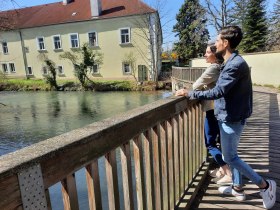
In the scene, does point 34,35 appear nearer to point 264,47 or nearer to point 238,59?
point 264,47

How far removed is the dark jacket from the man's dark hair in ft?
0.36

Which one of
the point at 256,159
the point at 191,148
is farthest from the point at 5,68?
the point at 191,148

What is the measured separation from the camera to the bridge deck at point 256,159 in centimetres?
265

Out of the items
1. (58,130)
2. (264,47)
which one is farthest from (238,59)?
(264,47)

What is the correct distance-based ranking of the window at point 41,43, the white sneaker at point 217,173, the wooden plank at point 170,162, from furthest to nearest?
1. the window at point 41,43
2. the white sneaker at point 217,173
3. the wooden plank at point 170,162

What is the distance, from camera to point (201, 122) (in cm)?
329

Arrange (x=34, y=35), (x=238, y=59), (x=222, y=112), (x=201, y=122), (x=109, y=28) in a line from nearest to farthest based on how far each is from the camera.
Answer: (x=238, y=59)
(x=222, y=112)
(x=201, y=122)
(x=109, y=28)
(x=34, y=35)

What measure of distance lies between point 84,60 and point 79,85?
278 cm

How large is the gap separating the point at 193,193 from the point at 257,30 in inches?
1260

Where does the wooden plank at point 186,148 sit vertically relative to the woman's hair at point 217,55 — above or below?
below

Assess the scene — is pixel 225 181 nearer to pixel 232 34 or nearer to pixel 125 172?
pixel 232 34

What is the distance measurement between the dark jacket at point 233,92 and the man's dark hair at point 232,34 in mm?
109

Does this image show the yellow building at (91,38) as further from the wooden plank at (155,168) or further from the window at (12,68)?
the wooden plank at (155,168)

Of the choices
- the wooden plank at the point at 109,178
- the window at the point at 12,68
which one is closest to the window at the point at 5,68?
the window at the point at 12,68
